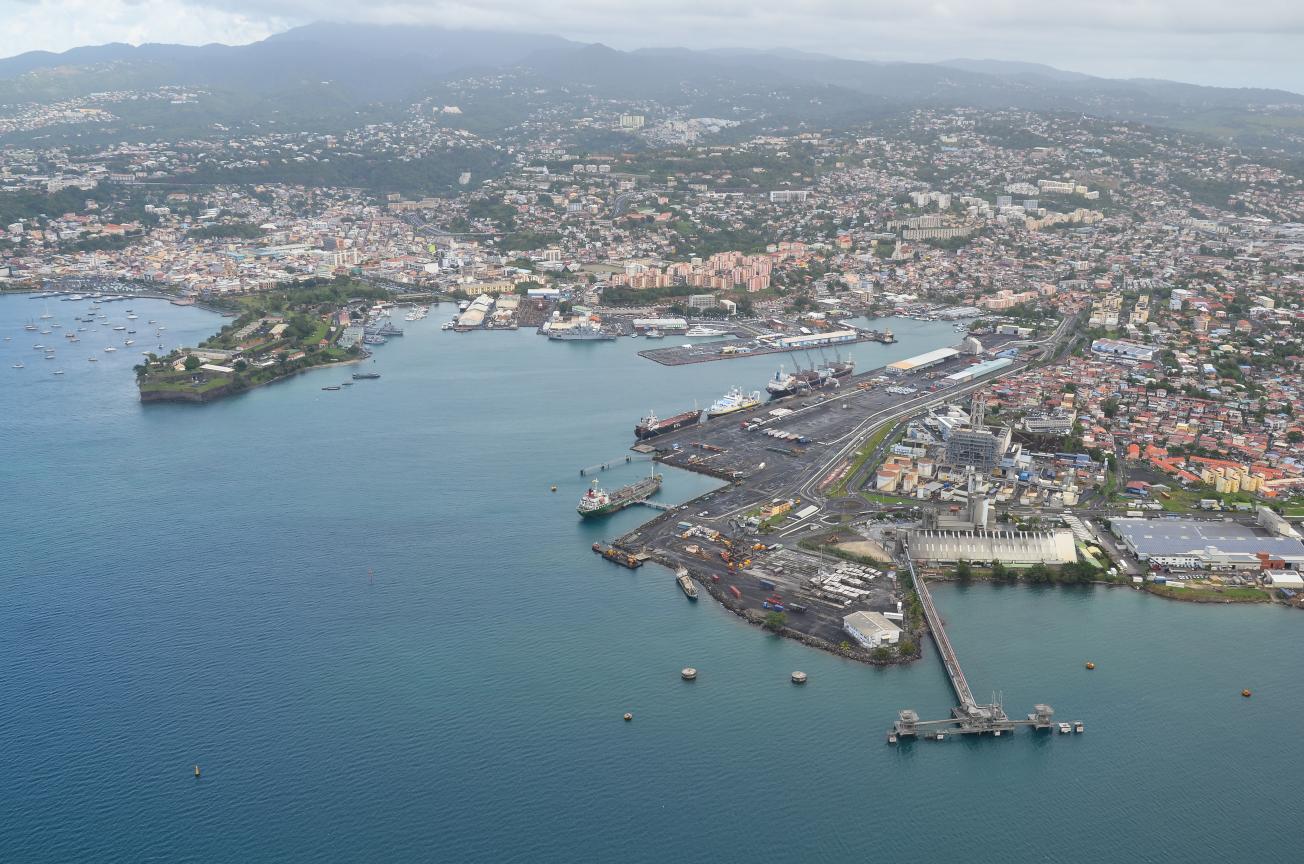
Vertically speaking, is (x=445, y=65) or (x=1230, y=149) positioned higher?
(x=445, y=65)

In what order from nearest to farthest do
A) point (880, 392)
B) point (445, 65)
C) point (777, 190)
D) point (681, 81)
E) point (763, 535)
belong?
1. point (763, 535)
2. point (880, 392)
3. point (777, 190)
4. point (681, 81)
5. point (445, 65)

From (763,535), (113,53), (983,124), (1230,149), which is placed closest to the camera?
(763,535)

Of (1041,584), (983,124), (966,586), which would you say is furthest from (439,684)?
(983,124)

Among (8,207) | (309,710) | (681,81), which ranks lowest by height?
(309,710)

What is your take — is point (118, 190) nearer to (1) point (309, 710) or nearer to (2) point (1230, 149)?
(1) point (309, 710)

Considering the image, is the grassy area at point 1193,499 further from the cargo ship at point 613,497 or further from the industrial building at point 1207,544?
the cargo ship at point 613,497

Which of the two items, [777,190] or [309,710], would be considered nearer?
[309,710]

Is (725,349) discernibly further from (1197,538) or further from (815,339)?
(1197,538)
